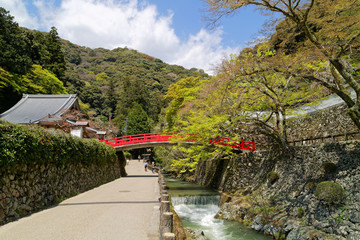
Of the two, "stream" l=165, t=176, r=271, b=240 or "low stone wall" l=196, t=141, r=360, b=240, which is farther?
"stream" l=165, t=176, r=271, b=240

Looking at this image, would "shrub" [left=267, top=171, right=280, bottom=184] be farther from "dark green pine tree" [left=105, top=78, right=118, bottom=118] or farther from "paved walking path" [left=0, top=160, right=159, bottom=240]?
"dark green pine tree" [left=105, top=78, right=118, bottom=118]

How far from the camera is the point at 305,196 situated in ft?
29.3

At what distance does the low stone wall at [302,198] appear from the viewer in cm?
714

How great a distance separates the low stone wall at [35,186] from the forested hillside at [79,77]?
688 inches

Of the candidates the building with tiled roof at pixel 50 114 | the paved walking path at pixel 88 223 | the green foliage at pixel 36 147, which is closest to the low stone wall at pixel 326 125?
the paved walking path at pixel 88 223

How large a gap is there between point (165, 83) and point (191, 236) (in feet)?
245

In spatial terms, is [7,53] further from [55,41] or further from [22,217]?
[22,217]

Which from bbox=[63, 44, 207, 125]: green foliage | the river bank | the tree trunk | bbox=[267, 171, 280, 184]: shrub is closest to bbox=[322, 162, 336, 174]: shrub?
the river bank

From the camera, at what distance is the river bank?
23.6ft

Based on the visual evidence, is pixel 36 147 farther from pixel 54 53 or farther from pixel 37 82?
pixel 54 53

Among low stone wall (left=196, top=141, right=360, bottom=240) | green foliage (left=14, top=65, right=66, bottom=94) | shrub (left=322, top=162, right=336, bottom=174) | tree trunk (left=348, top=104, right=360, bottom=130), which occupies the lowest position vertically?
low stone wall (left=196, top=141, right=360, bottom=240)

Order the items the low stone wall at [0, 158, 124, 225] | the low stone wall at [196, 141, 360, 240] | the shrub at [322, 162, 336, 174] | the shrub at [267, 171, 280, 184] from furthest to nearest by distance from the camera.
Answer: the shrub at [267, 171, 280, 184]
the shrub at [322, 162, 336, 174]
the low stone wall at [196, 141, 360, 240]
the low stone wall at [0, 158, 124, 225]

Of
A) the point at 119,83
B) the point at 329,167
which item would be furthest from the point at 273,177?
the point at 119,83

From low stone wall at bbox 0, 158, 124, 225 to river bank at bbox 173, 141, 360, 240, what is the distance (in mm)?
7294
